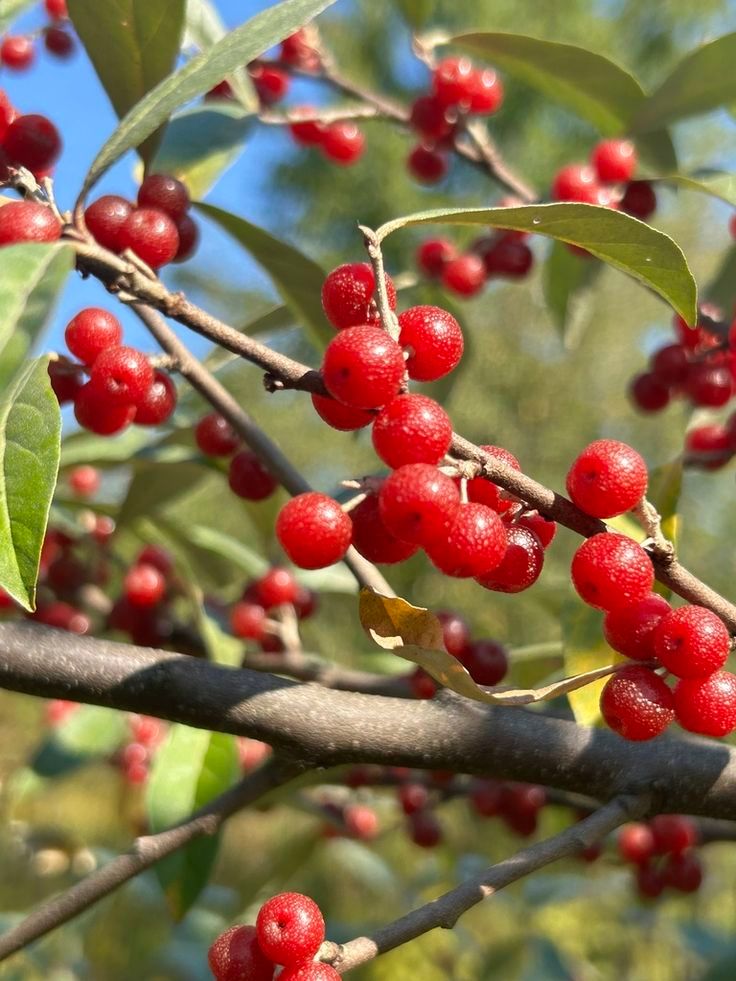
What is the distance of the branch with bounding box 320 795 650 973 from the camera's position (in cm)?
57

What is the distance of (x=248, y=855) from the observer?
6.13 m

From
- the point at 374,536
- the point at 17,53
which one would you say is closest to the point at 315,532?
the point at 374,536

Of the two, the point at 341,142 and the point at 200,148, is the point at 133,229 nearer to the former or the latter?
the point at 200,148

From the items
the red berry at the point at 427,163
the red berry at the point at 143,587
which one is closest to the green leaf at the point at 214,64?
the red berry at the point at 143,587

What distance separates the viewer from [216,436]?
3.41 ft

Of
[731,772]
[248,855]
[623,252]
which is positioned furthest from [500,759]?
[248,855]

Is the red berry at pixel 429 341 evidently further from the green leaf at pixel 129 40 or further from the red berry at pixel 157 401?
the green leaf at pixel 129 40

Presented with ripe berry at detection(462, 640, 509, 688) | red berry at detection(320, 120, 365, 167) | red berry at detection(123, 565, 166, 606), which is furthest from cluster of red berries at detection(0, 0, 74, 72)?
ripe berry at detection(462, 640, 509, 688)

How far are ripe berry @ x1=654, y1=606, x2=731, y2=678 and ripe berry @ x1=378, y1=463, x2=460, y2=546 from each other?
0.16 m

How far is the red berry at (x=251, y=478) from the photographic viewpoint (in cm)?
100

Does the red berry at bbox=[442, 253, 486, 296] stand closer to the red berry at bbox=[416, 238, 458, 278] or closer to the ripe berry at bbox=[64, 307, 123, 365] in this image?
the red berry at bbox=[416, 238, 458, 278]

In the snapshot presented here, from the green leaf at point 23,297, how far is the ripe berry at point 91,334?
0.17 metres

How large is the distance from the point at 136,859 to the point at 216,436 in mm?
422

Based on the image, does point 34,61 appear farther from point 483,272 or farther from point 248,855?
point 248,855
